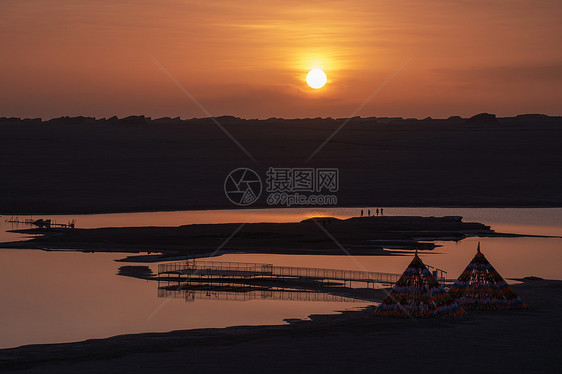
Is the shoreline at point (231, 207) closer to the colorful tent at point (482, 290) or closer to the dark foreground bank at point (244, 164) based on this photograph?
the dark foreground bank at point (244, 164)

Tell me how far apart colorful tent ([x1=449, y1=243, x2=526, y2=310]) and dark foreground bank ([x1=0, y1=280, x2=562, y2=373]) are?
7.07 feet

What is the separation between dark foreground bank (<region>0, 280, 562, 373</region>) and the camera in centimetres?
2686

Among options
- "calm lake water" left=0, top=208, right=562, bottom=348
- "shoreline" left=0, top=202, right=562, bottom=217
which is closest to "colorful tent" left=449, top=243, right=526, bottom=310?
"calm lake water" left=0, top=208, right=562, bottom=348

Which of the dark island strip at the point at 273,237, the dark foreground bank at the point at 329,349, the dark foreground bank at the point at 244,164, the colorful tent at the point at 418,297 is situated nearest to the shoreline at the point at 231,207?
the dark foreground bank at the point at 244,164

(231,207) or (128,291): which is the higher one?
(231,207)

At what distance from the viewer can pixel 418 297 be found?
1395 inches

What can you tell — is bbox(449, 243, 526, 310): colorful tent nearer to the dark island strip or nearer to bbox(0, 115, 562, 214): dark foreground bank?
the dark island strip

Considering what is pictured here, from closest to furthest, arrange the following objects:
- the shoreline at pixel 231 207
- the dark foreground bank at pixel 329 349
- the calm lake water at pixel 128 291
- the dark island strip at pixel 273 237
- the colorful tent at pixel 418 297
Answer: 1. the dark foreground bank at pixel 329 349
2. the calm lake water at pixel 128 291
3. the colorful tent at pixel 418 297
4. the dark island strip at pixel 273 237
5. the shoreline at pixel 231 207

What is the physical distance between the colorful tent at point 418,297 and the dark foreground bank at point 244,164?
6164 centimetres

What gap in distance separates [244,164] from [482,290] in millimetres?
94858

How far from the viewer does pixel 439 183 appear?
11656cm

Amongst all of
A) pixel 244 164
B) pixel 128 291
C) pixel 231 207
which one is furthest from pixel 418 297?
pixel 244 164

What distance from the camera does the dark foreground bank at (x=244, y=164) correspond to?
336 feet

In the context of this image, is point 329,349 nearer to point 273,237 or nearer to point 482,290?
point 482,290
